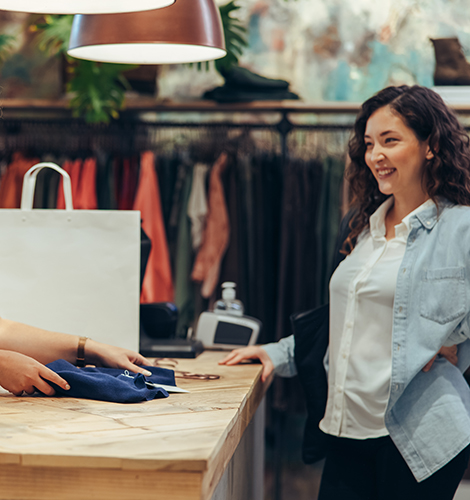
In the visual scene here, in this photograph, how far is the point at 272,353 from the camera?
187 centimetres

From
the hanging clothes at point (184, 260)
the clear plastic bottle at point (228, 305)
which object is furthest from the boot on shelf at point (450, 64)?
the clear plastic bottle at point (228, 305)

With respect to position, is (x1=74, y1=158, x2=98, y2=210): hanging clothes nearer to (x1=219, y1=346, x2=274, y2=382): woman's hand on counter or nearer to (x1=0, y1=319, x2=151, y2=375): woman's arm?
(x1=219, y1=346, x2=274, y2=382): woman's hand on counter

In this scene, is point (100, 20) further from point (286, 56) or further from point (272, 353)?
point (286, 56)

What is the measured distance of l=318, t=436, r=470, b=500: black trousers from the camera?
160cm

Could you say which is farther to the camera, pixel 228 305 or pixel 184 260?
pixel 184 260

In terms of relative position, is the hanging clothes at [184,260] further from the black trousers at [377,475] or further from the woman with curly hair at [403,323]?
the black trousers at [377,475]

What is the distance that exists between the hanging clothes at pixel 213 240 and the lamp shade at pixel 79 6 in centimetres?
200

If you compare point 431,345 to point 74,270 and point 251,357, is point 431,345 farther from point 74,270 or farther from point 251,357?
point 74,270

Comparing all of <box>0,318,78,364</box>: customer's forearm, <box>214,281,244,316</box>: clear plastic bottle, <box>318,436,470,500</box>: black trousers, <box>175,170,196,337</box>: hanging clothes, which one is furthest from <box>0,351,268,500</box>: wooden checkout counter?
<box>175,170,196,337</box>: hanging clothes

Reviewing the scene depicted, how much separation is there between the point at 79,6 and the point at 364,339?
112 centimetres

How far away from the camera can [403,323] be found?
162 centimetres

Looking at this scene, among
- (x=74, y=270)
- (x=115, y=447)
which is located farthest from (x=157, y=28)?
(x=115, y=447)

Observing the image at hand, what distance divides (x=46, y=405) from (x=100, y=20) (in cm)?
96

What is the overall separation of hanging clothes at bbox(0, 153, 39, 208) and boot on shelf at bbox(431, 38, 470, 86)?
2.32 metres
